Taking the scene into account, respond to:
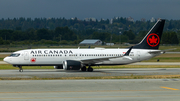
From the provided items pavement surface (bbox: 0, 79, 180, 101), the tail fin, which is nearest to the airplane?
the tail fin

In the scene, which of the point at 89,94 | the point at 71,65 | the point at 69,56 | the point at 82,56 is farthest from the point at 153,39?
the point at 89,94

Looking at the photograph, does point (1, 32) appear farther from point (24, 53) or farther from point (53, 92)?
point (53, 92)

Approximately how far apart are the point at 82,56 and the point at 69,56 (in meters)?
1.93

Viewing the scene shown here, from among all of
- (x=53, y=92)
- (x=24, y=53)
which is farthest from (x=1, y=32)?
(x=53, y=92)

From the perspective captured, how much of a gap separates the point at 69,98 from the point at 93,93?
98.3 inches

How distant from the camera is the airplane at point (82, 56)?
38.1 m

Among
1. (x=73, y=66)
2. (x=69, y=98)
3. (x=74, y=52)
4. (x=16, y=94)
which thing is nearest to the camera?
(x=69, y=98)

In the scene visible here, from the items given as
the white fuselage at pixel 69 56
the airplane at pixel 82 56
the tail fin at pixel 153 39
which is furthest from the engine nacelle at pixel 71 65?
the tail fin at pixel 153 39

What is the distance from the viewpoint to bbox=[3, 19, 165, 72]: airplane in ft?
125

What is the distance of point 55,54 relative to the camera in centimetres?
3900

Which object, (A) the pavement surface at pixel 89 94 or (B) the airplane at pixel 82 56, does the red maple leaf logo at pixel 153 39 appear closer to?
(B) the airplane at pixel 82 56

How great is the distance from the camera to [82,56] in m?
40.0

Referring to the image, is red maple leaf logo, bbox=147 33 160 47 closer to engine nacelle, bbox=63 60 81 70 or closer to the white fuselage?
the white fuselage

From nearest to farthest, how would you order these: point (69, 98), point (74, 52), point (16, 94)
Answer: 1. point (69, 98)
2. point (16, 94)
3. point (74, 52)
